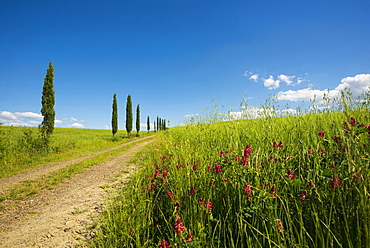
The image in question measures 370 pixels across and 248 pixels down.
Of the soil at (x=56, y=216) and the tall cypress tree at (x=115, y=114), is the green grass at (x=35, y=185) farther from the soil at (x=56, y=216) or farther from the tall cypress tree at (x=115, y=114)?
the tall cypress tree at (x=115, y=114)

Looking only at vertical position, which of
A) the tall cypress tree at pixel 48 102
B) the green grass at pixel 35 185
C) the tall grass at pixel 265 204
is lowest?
the green grass at pixel 35 185

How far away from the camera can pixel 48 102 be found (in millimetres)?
13367

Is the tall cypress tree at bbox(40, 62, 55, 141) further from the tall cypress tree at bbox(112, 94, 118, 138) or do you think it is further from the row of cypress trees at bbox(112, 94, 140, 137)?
the tall cypress tree at bbox(112, 94, 118, 138)

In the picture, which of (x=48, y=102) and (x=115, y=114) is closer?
(x=48, y=102)

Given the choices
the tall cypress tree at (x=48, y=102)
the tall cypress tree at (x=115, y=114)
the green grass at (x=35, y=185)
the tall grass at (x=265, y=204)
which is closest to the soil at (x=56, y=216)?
the green grass at (x=35, y=185)

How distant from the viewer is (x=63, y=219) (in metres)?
3.16

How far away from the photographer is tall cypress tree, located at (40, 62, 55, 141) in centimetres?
1314

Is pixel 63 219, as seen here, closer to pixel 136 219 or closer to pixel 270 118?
pixel 136 219

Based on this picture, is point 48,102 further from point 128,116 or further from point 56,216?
point 128,116

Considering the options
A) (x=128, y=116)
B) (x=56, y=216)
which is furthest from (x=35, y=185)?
(x=128, y=116)

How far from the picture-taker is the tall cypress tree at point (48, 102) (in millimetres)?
13141

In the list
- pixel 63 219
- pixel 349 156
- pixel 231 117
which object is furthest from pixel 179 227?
pixel 231 117

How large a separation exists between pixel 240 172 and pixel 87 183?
5064 millimetres

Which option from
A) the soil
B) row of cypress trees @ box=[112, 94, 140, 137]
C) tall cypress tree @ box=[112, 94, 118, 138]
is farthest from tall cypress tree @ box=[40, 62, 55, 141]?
tall cypress tree @ box=[112, 94, 118, 138]
